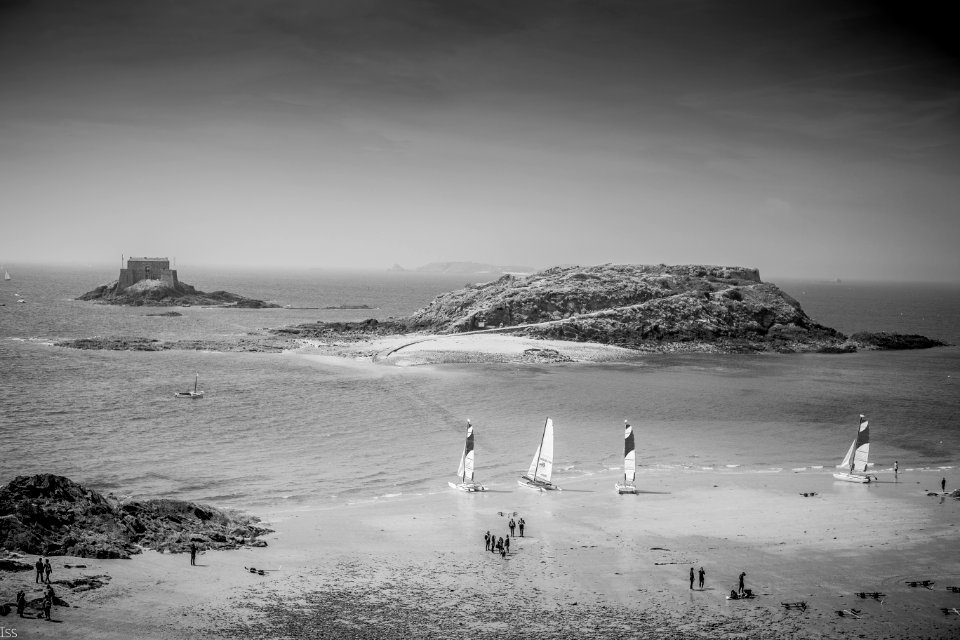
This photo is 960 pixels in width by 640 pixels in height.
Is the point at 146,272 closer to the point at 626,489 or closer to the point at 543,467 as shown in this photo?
the point at 543,467

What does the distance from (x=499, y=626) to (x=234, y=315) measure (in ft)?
315

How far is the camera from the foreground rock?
2298 cm

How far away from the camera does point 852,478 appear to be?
36.2 metres

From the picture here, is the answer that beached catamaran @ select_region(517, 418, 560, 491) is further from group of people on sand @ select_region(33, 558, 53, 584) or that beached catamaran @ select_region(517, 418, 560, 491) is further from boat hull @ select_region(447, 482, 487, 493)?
group of people on sand @ select_region(33, 558, 53, 584)

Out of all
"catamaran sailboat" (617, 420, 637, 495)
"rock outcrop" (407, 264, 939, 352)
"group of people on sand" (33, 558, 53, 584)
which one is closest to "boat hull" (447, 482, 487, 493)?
"catamaran sailboat" (617, 420, 637, 495)

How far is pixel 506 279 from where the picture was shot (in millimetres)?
102062

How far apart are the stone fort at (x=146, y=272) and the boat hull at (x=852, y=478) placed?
356 feet

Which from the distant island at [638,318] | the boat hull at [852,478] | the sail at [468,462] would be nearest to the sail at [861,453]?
the boat hull at [852,478]

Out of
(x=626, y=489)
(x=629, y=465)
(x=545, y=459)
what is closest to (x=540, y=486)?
(x=545, y=459)

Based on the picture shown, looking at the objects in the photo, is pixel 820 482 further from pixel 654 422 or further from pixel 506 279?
pixel 506 279

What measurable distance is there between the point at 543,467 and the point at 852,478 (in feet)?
49.9

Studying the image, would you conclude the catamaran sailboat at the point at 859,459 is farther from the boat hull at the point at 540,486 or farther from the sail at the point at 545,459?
the sail at the point at 545,459

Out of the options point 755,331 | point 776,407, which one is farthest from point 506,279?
point 776,407

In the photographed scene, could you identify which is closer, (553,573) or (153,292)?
(553,573)
